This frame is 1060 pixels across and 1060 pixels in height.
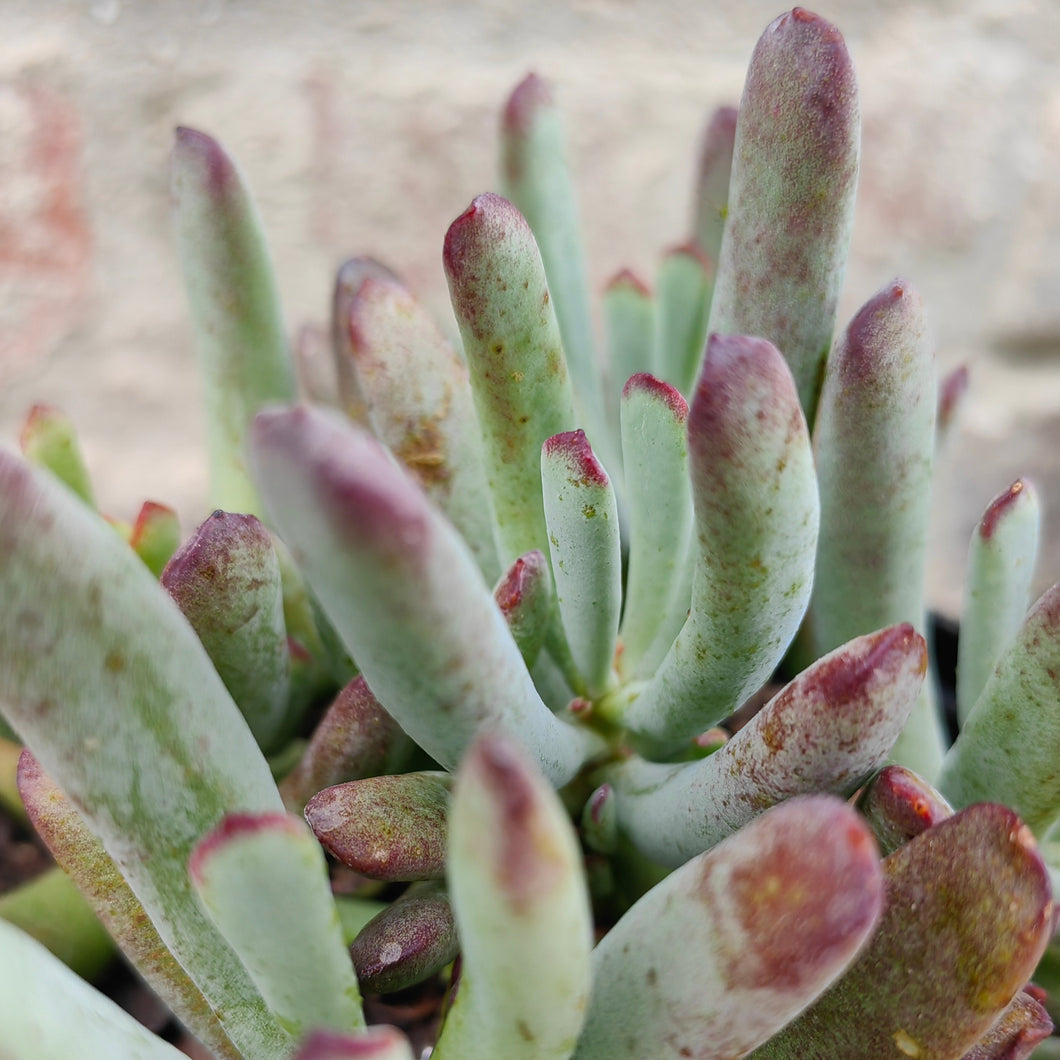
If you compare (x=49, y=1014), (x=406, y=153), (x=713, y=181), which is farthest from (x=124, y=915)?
(x=406, y=153)

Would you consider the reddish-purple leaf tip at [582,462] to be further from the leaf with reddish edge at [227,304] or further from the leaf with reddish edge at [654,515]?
the leaf with reddish edge at [227,304]

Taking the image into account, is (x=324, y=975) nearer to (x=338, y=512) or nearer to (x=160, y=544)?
(x=338, y=512)

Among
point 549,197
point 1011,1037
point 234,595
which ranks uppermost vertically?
point 549,197

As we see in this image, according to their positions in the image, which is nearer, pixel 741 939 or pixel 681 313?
pixel 741 939

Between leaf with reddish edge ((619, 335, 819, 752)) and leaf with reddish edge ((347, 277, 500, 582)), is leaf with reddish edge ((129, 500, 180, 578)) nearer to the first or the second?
leaf with reddish edge ((347, 277, 500, 582))

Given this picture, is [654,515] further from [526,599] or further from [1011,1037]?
[1011,1037]

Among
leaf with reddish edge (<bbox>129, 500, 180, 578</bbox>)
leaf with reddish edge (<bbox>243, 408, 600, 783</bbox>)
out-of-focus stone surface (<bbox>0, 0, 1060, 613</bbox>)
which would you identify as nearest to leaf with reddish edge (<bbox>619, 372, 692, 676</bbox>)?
leaf with reddish edge (<bbox>243, 408, 600, 783</bbox>)

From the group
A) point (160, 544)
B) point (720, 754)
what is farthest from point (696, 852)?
point (160, 544)
